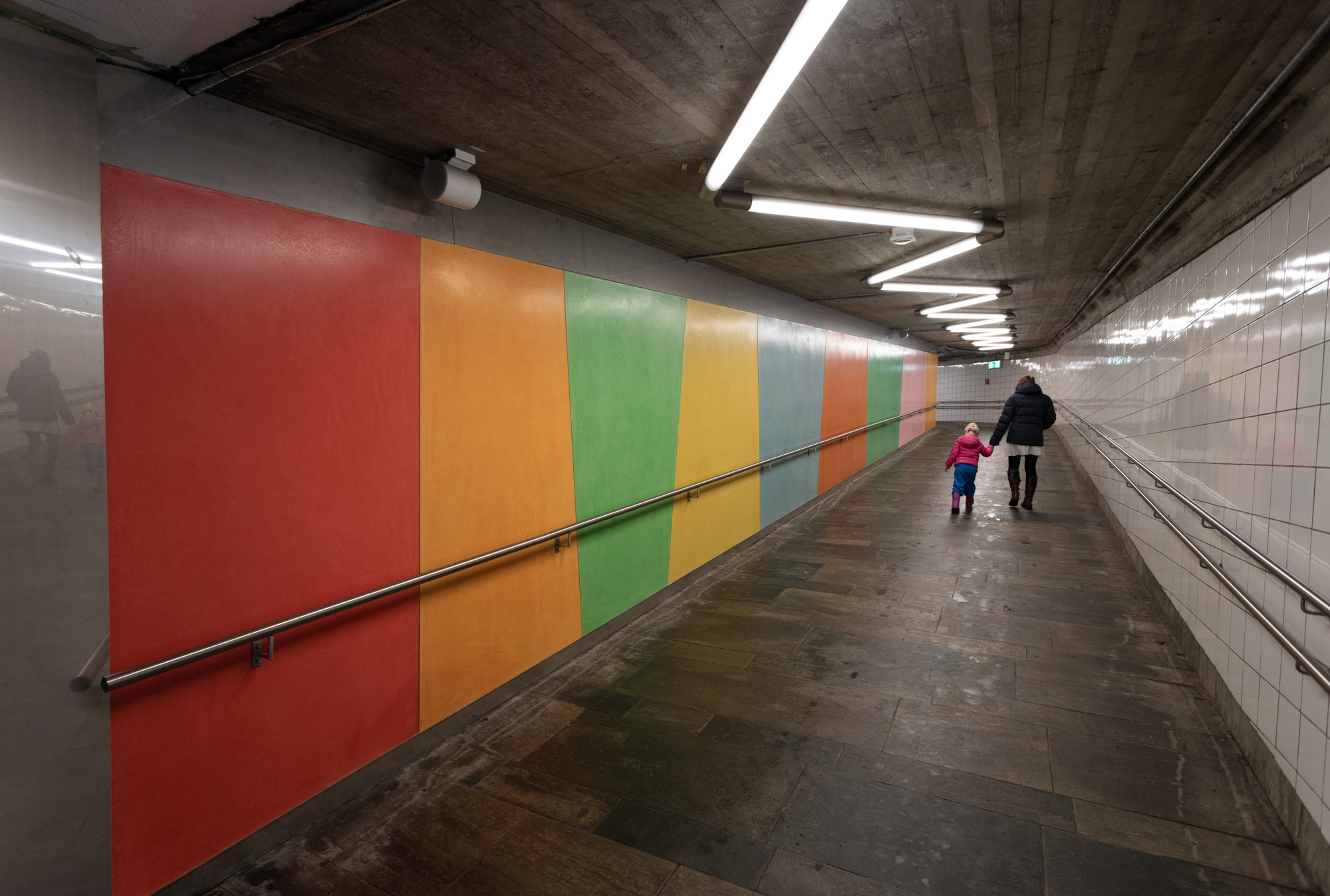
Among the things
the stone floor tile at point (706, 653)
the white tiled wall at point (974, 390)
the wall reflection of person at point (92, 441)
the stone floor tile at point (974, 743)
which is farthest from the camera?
the white tiled wall at point (974, 390)

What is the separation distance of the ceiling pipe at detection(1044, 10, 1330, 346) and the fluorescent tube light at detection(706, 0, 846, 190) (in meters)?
1.52

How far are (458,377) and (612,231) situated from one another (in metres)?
1.66

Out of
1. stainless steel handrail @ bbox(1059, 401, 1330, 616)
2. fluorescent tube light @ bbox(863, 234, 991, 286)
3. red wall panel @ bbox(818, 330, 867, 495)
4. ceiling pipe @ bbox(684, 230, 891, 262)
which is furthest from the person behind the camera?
red wall panel @ bbox(818, 330, 867, 495)

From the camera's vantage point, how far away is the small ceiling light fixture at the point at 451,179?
269 centimetres

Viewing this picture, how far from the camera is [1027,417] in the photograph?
24.6 feet

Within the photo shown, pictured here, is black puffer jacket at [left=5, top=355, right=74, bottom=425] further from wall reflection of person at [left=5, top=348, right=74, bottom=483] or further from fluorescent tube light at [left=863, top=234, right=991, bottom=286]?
fluorescent tube light at [left=863, top=234, right=991, bottom=286]

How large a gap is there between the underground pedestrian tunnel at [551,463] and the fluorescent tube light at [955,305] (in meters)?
2.71

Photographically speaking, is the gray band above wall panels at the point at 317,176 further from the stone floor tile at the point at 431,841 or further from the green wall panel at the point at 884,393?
the green wall panel at the point at 884,393

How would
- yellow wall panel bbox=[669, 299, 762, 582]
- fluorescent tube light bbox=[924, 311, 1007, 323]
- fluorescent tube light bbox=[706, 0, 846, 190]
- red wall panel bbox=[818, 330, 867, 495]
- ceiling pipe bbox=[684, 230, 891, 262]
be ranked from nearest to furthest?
fluorescent tube light bbox=[706, 0, 846, 190], ceiling pipe bbox=[684, 230, 891, 262], yellow wall panel bbox=[669, 299, 762, 582], red wall panel bbox=[818, 330, 867, 495], fluorescent tube light bbox=[924, 311, 1007, 323]

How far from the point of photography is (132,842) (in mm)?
1923

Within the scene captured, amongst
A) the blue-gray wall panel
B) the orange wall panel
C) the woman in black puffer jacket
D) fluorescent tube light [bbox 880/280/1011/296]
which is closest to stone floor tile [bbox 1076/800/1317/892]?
the blue-gray wall panel

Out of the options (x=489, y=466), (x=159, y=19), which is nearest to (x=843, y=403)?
(x=489, y=466)

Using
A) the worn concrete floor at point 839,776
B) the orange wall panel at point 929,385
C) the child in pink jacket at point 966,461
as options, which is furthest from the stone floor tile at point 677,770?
the orange wall panel at point 929,385

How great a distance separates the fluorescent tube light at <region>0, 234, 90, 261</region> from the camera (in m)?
1.60
